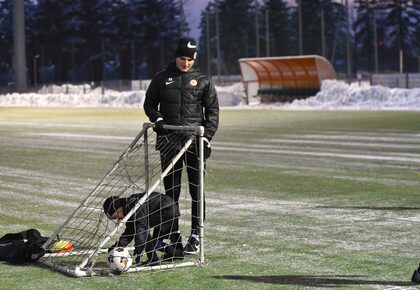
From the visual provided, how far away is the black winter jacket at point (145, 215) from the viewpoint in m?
7.93

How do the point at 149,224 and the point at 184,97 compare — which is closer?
the point at 149,224

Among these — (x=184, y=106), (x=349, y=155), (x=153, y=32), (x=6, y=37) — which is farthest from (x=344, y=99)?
(x=6, y=37)

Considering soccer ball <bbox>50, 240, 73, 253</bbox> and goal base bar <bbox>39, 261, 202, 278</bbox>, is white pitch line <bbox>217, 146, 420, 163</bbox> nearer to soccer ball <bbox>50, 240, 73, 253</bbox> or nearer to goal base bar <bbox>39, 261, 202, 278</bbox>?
soccer ball <bbox>50, 240, 73, 253</bbox>

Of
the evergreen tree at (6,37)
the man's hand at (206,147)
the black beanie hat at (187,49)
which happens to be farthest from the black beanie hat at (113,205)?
the evergreen tree at (6,37)

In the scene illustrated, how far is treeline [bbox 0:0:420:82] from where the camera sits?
113 meters

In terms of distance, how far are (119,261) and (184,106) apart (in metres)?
1.72

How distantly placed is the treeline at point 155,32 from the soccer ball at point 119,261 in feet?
333

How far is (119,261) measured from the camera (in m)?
7.56

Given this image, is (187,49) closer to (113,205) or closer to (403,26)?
(113,205)

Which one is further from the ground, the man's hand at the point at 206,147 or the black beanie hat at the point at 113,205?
the man's hand at the point at 206,147

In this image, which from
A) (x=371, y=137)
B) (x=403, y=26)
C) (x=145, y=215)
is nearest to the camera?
(x=145, y=215)

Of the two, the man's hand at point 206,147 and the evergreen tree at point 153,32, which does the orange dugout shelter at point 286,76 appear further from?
the evergreen tree at point 153,32

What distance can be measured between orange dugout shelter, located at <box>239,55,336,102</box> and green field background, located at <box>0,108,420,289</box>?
75.3 ft

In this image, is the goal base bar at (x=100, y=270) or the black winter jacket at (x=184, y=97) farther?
the black winter jacket at (x=184, y=97)
